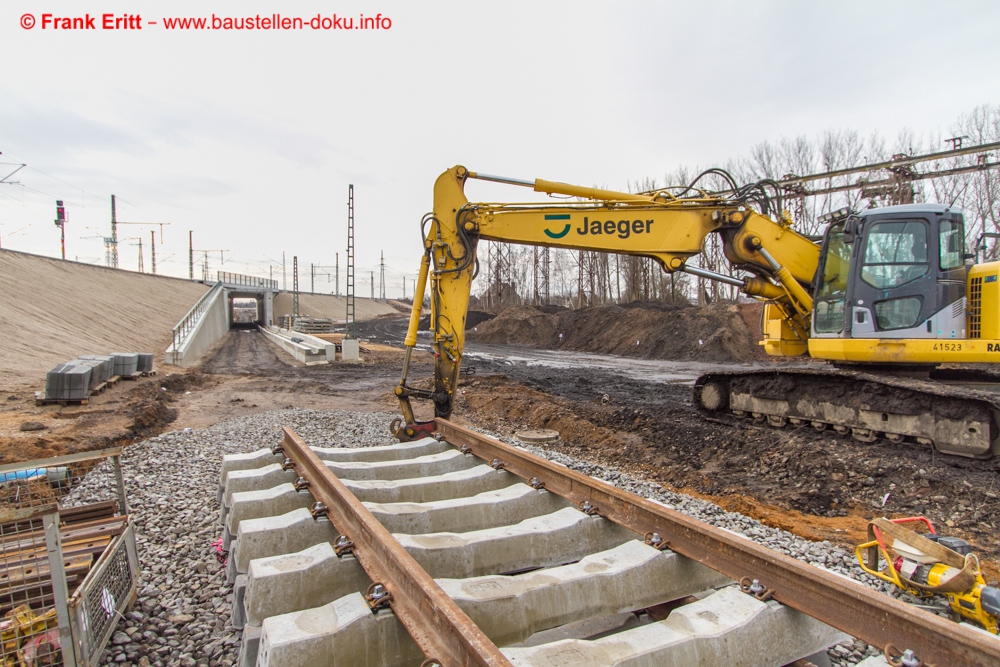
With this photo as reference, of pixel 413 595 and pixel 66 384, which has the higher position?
pixel 66 384

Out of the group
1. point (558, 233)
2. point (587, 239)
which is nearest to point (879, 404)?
point (587, 239)

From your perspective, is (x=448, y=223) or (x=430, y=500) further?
(x=448, y=223)

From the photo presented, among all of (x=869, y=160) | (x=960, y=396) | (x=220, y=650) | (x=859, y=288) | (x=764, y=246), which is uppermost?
(x=869, y=160)

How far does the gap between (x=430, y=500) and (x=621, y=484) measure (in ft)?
8.03

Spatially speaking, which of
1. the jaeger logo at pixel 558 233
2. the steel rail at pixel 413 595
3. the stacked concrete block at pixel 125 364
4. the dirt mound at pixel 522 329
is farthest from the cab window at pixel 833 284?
the dirt mound at pixel 522 329

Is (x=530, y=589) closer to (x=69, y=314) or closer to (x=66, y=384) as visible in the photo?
(x=66, y=384)

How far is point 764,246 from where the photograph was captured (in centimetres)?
827

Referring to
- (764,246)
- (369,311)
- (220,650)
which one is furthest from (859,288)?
(369,311)

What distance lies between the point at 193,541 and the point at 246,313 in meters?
79.9

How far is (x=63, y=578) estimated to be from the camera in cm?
241

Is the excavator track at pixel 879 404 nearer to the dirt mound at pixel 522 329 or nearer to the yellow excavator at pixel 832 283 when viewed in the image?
the yellow excavator at pixel 832 283

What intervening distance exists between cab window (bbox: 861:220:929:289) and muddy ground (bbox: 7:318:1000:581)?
224 centimetres

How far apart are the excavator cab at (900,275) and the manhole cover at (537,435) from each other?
4312 millimetres

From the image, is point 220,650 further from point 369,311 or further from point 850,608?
point 369,311
